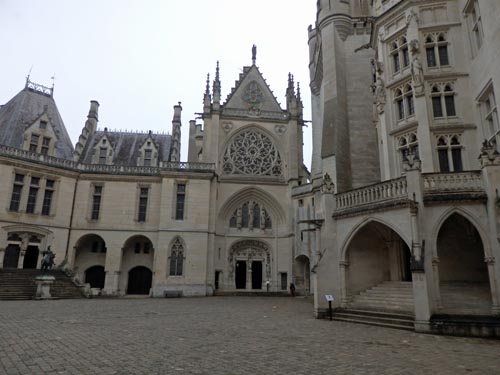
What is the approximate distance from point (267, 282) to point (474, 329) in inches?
865

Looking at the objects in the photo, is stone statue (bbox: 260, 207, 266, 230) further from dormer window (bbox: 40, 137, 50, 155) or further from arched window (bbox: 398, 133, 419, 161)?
dormer window (bbox: 40, 137, 50, 155)

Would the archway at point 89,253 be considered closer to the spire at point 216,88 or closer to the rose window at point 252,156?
the rose window at point 252,156

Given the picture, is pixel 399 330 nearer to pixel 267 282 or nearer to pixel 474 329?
pixel 474 329

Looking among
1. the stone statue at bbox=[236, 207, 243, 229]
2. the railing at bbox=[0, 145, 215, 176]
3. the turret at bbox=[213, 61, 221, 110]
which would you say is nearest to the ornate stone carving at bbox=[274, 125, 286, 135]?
the turret at bbox=[213, 61, 221, 110]

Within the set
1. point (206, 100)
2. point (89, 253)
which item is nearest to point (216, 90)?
point (206, 100)

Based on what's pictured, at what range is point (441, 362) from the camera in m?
6.58

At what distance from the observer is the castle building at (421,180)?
11.0 m

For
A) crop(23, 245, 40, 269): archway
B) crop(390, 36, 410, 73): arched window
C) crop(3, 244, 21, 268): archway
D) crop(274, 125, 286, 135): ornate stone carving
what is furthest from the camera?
crop(274, 125, 286, 135): ornate stone carving

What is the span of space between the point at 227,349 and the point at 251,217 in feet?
81.7

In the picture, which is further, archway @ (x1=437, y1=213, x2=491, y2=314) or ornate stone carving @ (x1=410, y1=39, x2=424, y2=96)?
ornate stone carving @ (x1=410, y1=39, x2=424, y2=96)

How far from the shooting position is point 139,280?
2934 centimetres

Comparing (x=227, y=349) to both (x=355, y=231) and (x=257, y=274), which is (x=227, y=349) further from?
(x=257, y=274)

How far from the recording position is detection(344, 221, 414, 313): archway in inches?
547

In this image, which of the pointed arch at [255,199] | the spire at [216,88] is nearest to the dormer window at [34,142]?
the spire at [216,88]
